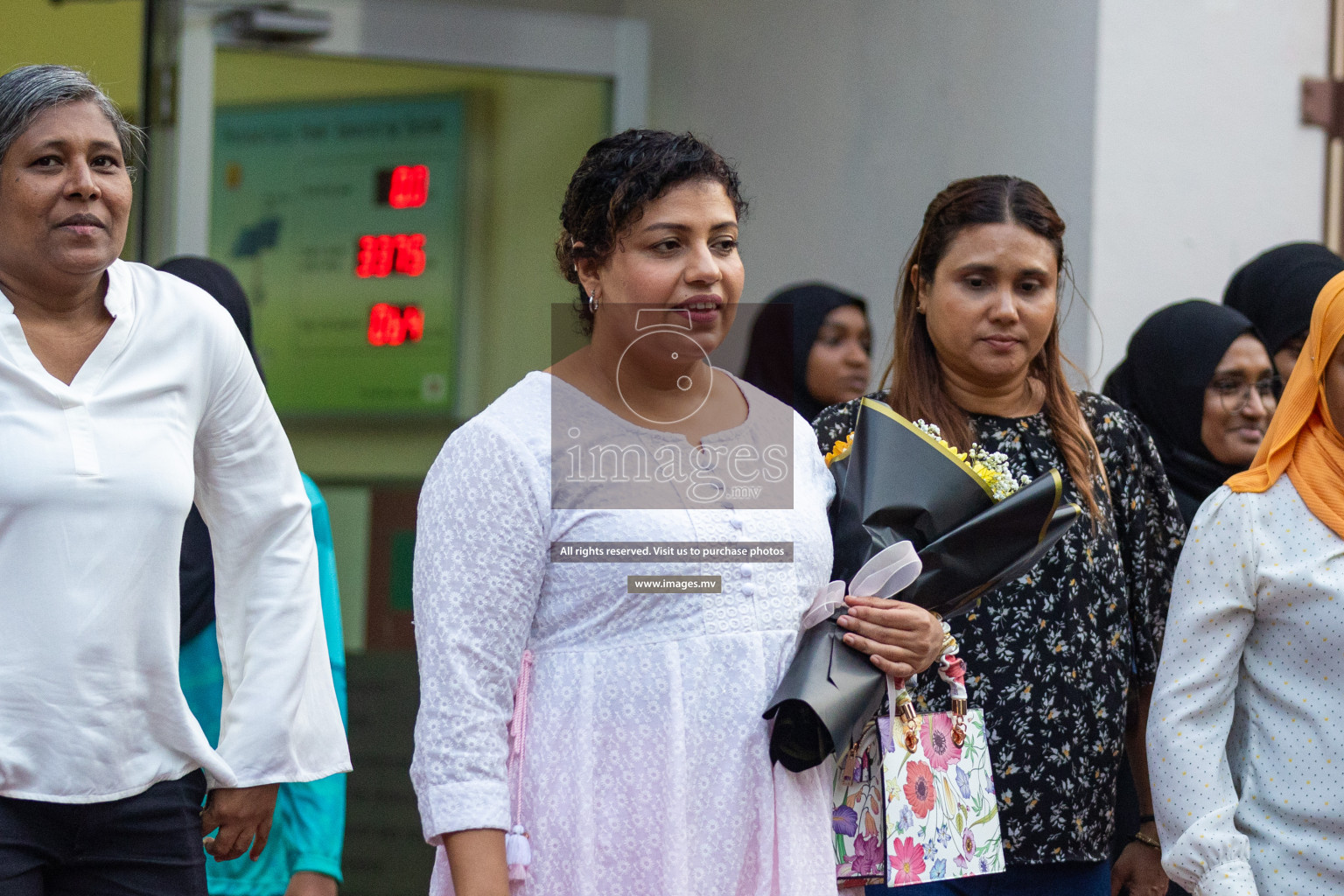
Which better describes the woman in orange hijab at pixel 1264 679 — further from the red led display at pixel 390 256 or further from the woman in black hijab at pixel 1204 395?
the red led display at pixel 390 256

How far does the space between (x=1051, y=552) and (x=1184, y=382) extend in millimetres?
1161

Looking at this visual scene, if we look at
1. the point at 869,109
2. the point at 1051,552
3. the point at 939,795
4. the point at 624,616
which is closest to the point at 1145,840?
the point at 1051,552

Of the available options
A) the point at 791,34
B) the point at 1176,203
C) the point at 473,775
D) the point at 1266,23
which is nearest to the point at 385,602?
the point at 791,34

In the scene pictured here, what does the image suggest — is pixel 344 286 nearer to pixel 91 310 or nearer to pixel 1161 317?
pixel 1161 317

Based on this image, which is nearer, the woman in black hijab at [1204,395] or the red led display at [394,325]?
the woman in black hijab at [1204,395]

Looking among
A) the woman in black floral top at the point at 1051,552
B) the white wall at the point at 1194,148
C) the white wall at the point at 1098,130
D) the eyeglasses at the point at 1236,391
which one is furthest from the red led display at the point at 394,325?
the woman in black floral top at the point at 1051,552

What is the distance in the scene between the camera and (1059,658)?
2609 millimetres

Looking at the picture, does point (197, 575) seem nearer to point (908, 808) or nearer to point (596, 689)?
→ point (596, 689)

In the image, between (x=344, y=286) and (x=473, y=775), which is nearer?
(x=473, y=775)

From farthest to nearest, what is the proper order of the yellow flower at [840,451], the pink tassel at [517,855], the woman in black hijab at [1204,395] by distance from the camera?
the woman in black hijab at [1204,395], the yellow flower at [840,451], the pink tassel at [517,855]

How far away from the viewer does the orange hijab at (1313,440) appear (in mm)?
2516

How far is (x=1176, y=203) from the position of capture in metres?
4.40

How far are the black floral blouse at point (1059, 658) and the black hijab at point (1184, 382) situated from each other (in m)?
0.82

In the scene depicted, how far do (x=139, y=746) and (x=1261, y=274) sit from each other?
3183 mm
